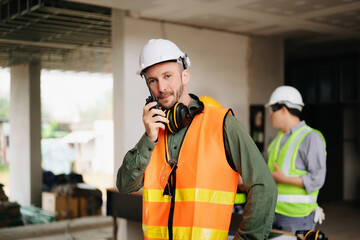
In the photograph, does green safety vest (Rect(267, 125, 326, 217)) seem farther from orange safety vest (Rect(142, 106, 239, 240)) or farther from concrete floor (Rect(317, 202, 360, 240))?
concrete floor (Rect(317, 202, 360, 240))

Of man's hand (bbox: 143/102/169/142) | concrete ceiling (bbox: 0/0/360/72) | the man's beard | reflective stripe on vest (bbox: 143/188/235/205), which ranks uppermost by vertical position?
concrete ceiling (bbox: 0/0/360/72)

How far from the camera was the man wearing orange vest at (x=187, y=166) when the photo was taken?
143 cm

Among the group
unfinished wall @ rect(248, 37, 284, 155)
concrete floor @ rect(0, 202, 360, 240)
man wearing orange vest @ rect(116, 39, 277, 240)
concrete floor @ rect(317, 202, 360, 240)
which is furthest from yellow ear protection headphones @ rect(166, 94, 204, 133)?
unfinished wall @ rect(248, 37, 284, 155)

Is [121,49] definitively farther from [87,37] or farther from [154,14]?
[87,37]

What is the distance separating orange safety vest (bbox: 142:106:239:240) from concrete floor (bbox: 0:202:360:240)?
414 centimetres

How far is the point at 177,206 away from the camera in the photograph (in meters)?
1.58

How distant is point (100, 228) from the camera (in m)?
7.05

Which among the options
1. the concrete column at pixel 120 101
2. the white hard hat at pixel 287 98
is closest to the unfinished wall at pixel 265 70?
the concrete column at pixel 120 101

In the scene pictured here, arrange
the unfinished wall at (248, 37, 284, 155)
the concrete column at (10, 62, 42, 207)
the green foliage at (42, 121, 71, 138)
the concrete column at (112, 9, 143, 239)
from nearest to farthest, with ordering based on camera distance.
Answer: the concrete column at (10, 62, 42, 207), the concrete column at (112, 9, 143, 239), the green foliage at (42, 121, 71, 138), the unfinished wall at (248, 37, 284, 155)

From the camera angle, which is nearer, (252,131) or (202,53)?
(202,53)

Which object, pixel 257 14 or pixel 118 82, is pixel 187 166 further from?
pixel 257 14

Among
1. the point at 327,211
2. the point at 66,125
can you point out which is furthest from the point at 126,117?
the point at 327,211

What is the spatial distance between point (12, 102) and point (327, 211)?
579 cm

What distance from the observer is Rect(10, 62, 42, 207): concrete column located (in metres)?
4.78
